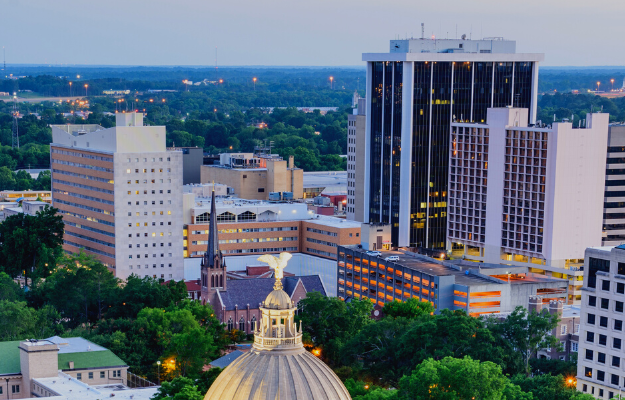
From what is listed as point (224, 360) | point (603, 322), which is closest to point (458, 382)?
point (603, 322)

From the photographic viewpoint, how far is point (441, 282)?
158 meters

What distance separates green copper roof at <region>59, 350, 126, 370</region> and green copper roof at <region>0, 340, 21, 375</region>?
4913 mm

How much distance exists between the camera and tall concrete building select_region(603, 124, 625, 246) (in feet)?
619

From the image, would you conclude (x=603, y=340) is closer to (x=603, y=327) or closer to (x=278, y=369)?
(x=603, y=327)

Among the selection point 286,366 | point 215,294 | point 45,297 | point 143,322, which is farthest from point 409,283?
point 286,366

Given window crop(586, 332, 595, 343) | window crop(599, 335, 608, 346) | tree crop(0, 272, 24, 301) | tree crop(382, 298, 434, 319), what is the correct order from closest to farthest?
window crop(599, 335, 608, 346), window crop(586, 332, 595, 343), tree crop(382, 298, 434, 319), tree crop(0, 272, 24, 301)

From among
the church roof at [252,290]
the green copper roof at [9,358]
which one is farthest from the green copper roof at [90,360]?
the church roof at [252,290]

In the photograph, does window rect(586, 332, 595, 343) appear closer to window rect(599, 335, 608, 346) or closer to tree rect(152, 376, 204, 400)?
window rect(599, 335, 608, 346)


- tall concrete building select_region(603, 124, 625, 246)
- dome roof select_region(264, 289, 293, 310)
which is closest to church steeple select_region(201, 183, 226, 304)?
tall concrete building select_region(603, 124, 625, 246)

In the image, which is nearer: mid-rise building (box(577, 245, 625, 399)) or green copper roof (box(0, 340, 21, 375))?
mid-rise building (box(577, 245, 625, 399))

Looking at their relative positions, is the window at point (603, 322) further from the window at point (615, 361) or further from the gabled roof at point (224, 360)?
the gabled roof at point (224, 360)

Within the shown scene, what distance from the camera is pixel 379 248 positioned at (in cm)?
18425

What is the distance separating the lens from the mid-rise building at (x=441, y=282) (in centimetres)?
15850

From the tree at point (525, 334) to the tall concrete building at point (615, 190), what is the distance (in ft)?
204
